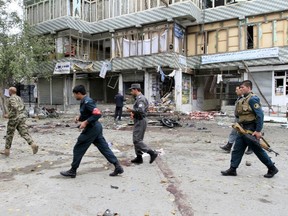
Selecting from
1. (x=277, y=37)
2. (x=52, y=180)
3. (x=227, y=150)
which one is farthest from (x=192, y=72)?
(x=52, y=180)

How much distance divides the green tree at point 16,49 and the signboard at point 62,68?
5.62 ft

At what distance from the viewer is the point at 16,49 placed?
66.3 feet

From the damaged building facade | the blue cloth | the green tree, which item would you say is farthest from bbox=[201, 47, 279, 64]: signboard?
the green tree

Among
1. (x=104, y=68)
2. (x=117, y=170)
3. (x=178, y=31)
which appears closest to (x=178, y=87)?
(x=178, y=31)

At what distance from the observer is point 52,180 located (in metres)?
5.39

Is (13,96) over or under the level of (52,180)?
over

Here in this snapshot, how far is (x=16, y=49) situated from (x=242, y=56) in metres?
15.1

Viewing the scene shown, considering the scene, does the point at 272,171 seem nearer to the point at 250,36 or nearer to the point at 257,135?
the point at 257,135

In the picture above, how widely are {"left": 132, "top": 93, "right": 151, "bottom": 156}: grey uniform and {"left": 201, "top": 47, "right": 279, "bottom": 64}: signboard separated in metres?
15.9

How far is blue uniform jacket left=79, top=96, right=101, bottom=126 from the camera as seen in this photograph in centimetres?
535

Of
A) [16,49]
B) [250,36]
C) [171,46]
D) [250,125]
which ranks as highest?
[250,36]

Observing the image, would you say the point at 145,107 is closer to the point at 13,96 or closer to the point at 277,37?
the point at 13,96

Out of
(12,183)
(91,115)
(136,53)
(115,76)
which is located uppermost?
(136,53)

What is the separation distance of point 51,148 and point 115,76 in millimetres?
17399
